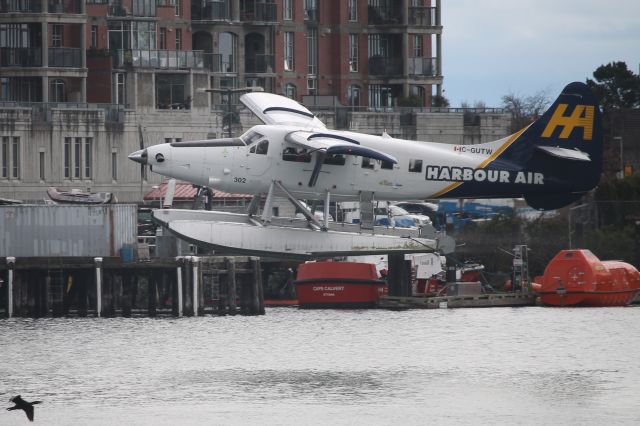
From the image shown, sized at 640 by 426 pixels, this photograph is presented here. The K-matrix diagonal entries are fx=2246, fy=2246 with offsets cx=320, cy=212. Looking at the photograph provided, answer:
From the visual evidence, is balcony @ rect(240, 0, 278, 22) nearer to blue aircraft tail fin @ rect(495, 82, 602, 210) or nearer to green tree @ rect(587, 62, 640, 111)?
green tree @ rect(587, 62, 640, 111)

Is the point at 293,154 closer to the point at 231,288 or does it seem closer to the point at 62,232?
the point at 231,288

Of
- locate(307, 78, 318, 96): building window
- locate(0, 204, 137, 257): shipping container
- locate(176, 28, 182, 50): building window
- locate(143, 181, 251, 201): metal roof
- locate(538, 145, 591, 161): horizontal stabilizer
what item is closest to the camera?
locate(538, 145, 591, 161): horizontal stabilizer

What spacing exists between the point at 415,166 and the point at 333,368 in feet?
→ 39.6

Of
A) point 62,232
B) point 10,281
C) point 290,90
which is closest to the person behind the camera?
point 10,281

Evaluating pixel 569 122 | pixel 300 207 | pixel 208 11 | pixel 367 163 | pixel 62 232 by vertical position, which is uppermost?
pixel 208 11

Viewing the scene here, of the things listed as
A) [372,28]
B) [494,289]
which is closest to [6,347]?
[494,289]

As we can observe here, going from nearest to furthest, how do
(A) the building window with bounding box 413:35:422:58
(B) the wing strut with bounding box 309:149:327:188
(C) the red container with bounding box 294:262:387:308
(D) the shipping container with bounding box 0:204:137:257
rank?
(B) the wing strut with bounding box 309:149:327:188 < (C) the red container with bounding box 294:262:387:308 < (D) the shipping container with bounding box 0:204:137:257 < (A) the building window with bounding box 413:35:422:58

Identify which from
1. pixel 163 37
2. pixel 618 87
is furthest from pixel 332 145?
pixel 618 87

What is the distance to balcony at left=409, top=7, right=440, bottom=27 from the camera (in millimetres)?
97000

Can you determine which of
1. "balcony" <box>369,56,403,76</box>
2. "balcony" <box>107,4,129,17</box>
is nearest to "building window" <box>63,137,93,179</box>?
"balcony" <box>107,4,129,17</box>

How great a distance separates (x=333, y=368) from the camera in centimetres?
5041

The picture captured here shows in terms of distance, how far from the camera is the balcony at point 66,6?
8688 cm

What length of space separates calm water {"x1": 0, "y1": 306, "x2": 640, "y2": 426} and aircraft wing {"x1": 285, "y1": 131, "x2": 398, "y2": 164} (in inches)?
177

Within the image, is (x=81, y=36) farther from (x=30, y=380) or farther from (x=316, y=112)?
(x=30, y=380)
